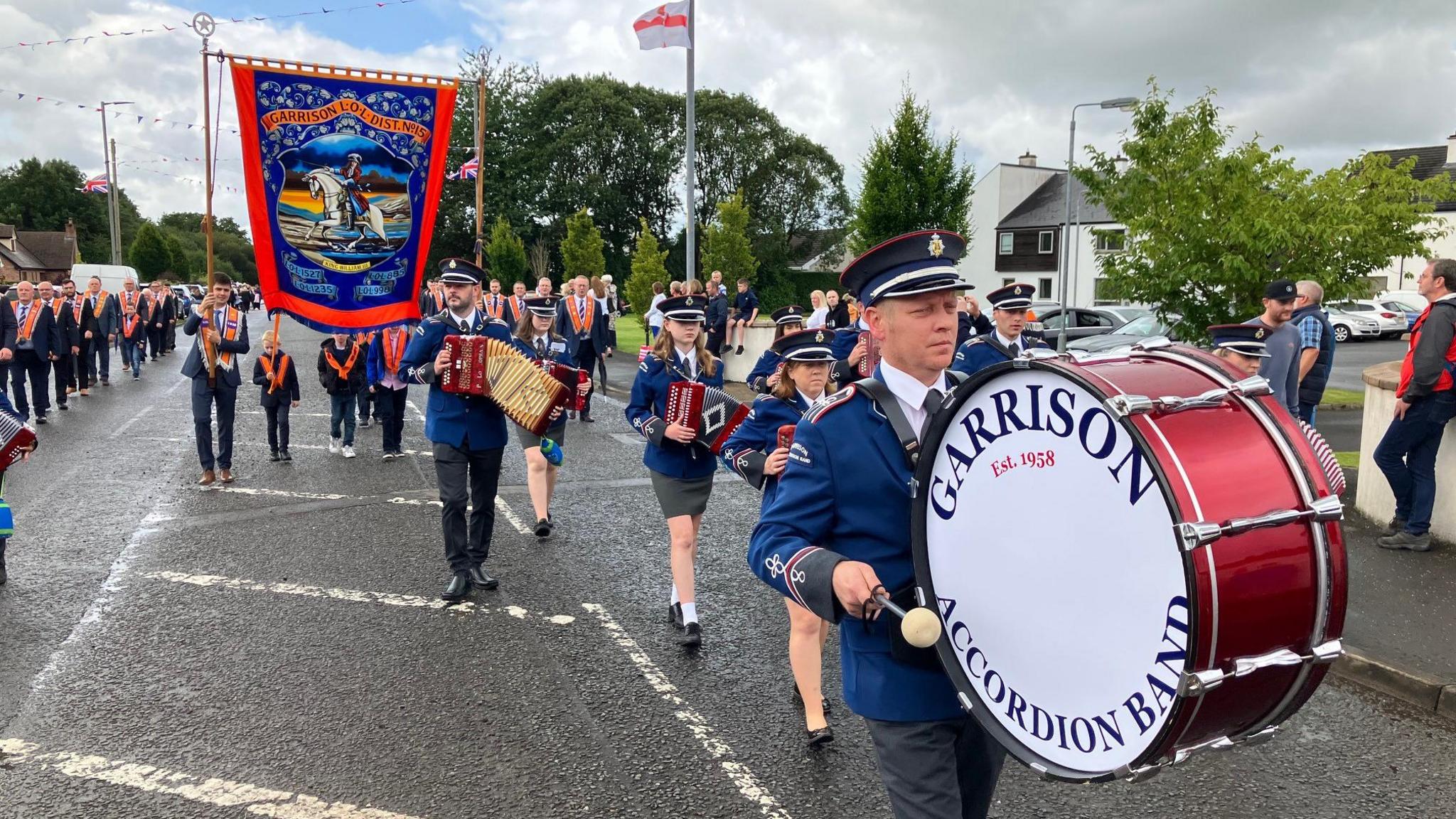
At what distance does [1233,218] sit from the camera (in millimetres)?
9719

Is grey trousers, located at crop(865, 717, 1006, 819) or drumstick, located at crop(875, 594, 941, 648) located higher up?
drumstick, located at crop(875, 594, 941, 648)

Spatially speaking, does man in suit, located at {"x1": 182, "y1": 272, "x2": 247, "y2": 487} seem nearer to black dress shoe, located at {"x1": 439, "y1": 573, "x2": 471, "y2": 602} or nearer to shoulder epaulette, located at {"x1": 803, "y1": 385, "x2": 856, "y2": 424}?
black dress shoe, located at {"x1": 439, "y1": 573, "x2": 471, "y2": 602}

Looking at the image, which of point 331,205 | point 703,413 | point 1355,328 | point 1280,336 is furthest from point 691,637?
point 1355,328

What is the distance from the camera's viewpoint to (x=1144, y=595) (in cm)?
181

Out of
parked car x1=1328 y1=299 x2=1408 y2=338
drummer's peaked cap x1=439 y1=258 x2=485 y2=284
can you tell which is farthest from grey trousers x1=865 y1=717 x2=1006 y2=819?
parked car x1=1328 y1=299 x2=1408 y2=338

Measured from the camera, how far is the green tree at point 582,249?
35.4 m

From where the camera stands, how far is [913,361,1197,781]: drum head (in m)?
1.79

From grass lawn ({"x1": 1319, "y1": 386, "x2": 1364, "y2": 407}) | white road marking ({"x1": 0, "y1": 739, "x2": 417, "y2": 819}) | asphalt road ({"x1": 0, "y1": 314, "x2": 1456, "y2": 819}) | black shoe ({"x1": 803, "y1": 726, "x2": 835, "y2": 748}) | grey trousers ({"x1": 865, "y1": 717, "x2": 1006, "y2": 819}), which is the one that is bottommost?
white road marking ({"x1": 0, "y1": 739, "x2": 417, "y2": 819})

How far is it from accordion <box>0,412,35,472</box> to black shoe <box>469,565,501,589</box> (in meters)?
2.92

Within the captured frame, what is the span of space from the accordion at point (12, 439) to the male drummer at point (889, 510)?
5.96m

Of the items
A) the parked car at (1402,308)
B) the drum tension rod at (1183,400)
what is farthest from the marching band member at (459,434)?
the parked car at (1402,308)

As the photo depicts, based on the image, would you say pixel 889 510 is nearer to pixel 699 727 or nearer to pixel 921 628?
pixel 921 628

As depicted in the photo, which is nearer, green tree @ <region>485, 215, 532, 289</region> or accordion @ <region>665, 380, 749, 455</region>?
accordion @ <region>665, 380, 749, 455</region>

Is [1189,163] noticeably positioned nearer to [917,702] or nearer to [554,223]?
[917,702]
